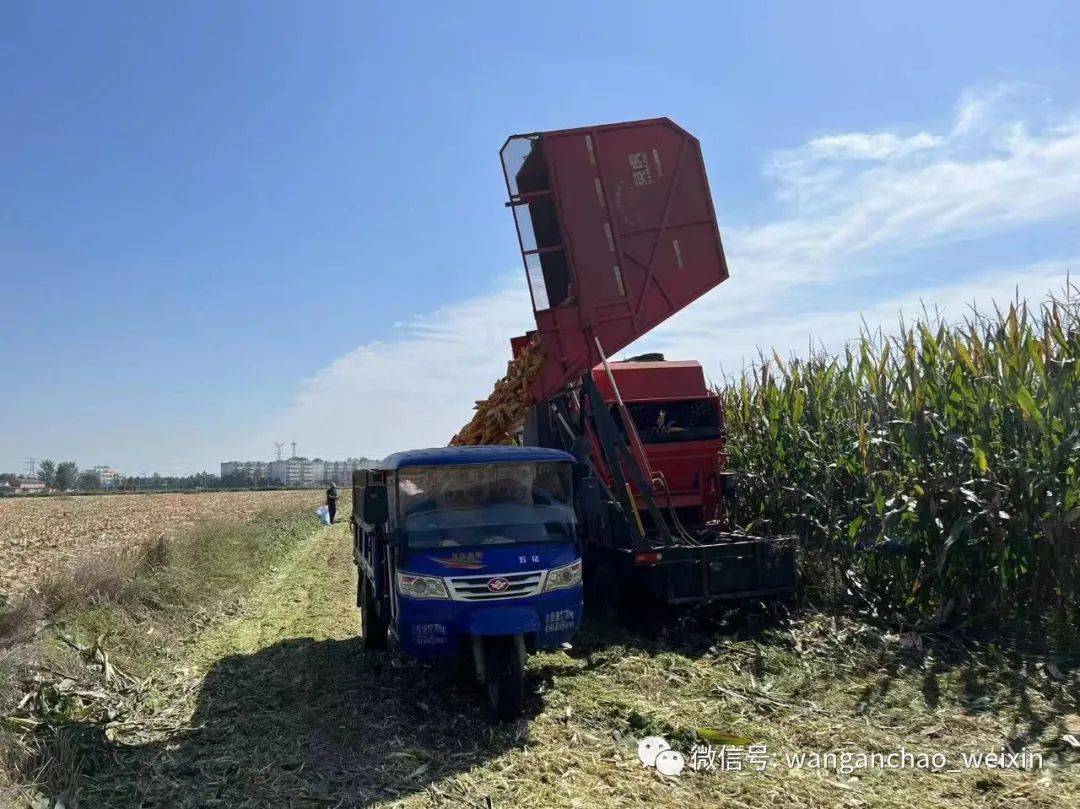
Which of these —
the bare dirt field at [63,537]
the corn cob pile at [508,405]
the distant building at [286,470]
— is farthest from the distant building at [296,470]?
the corn cob pile at [508,405]

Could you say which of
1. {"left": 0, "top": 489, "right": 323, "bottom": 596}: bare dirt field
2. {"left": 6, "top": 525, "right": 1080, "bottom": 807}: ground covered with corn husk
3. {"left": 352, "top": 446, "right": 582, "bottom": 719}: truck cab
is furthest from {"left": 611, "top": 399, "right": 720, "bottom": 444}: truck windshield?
{"left": 0, "top": 489, "right": 323, "bottom": 596}: bare dirt field

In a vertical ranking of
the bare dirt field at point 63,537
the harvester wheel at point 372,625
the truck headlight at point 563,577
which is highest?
the bare dirt field at point 63,537

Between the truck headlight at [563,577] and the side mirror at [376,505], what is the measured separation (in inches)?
58.7

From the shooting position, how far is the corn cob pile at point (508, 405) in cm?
996

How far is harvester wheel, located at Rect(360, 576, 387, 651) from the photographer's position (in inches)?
326

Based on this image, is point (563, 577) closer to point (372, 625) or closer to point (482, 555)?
point (482, 555)

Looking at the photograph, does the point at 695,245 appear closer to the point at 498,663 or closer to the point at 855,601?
the point at 855,601

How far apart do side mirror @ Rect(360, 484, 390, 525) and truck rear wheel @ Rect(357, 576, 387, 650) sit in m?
1.64

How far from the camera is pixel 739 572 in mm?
8828

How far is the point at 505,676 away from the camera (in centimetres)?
617

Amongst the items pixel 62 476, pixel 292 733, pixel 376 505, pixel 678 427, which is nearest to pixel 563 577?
pixel 376 505

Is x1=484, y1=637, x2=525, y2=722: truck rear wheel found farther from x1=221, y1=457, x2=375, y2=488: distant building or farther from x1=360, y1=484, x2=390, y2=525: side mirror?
x1=221, y1=457, x2=375, y2=488: distant building

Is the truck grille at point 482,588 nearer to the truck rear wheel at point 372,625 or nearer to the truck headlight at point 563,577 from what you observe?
the truck headlight at point 563,577

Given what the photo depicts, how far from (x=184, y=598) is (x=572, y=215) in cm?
750
